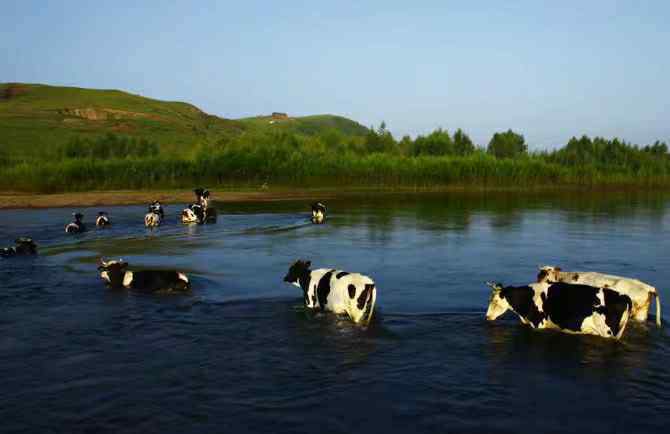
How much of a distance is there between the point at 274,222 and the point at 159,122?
381ft

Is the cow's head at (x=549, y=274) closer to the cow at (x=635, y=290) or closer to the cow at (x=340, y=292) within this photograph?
the cow at (x=635, y=290)

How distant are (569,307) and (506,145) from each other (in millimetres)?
71315

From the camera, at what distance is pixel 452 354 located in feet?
31.3

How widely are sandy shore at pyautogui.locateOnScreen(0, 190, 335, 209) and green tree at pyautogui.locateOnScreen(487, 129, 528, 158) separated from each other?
35.5m

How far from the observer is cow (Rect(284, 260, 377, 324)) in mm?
10750

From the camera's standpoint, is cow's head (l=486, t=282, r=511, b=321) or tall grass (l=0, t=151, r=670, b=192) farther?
tall grass (l=0, t=151, r=670, b=192)

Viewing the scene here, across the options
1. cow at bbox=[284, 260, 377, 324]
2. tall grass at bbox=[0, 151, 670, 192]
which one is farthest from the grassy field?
cow at bbox=[284, 260, 377, 324]

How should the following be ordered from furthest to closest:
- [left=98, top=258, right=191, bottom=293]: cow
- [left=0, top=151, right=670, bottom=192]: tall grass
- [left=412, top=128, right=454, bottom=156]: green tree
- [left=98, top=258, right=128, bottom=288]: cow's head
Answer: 1. [left=412, top=128, right=454, bottom=156]: green tree
2. [left=0, top=151, right=670, bottom=192]: tall grass
3. [left=98, top=258, right=128, bottom=288]: cow's head
4. [left=98, top=258, right=191, bottom=293]: cow

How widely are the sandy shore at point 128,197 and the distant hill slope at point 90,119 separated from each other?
153ft

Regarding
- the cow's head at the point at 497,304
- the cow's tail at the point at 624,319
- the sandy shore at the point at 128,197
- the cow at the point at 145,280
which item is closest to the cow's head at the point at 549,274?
the cow's head at the point at 497,304

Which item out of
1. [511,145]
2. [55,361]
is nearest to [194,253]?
[55,361]

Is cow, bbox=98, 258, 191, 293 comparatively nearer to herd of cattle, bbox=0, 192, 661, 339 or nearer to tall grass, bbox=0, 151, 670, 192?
herd of cattle, bbox=0, 192, 661, 339

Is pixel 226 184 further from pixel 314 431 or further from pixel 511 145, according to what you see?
pixel 314 431

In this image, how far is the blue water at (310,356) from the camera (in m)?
7.41
